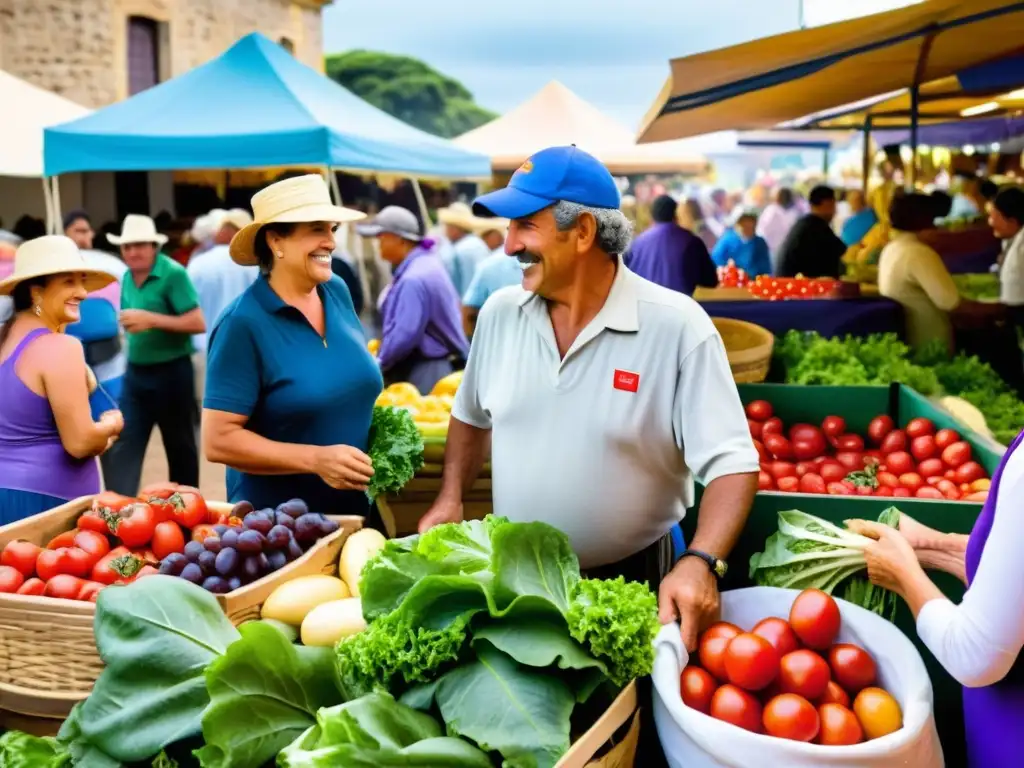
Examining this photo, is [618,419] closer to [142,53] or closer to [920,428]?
[920,428]

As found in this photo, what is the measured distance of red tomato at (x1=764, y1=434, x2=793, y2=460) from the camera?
4441mm

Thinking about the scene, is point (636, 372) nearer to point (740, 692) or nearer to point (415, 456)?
point (740, 692)

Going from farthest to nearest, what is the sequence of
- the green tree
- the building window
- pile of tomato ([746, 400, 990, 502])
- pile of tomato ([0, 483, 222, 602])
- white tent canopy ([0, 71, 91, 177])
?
1. the green tree
2. the building window
3. white tent canopy ([0, 71, 91, 177])
4. pile of tomato ([746, 400, 990, 502])
5. pile of tomato ([0, 483, 222, 602])

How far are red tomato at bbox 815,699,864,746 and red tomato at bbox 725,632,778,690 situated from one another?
0.39 feet

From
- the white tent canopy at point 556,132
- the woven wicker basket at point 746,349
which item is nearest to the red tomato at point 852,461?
the woven wicker basket at point 746,349

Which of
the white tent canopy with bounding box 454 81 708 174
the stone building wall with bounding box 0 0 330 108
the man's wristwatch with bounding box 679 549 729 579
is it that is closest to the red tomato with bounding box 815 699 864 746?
the man's wristwatch with bounding box 679 549 729 579

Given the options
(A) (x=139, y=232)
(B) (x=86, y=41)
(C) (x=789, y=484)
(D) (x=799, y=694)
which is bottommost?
(C) (x=789, y=484)

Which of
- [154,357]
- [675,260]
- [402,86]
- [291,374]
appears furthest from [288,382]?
[402,86]

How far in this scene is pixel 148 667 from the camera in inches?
80.2

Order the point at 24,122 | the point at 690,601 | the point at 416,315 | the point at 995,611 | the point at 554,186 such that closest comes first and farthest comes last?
the point at 995,611 → the point at 690,601 → the point at 554,186 → the point at 416,315 → the point at 24,122

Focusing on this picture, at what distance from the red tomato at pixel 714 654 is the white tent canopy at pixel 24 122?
30.0 feet

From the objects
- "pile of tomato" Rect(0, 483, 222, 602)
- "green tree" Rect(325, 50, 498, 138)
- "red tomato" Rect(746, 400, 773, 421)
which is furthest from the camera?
"green tree" Rect(325, 50, 498, 138)

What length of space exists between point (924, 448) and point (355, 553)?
8.04 ft

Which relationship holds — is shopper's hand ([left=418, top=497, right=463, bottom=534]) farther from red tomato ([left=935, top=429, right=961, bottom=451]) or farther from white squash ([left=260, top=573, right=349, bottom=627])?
red tomato ([left=935, top=429, right=961, bottom=451])
